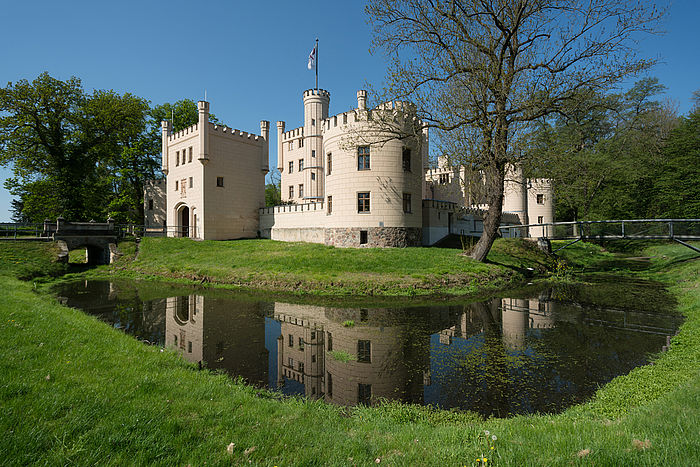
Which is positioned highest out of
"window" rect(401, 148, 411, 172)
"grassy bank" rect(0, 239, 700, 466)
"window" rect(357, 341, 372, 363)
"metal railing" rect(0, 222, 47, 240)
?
"window" rect(401, 148, 411, 172)

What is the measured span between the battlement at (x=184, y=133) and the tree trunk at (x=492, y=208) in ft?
89.4

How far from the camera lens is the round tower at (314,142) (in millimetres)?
41094

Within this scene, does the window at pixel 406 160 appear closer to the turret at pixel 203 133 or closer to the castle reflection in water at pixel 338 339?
the castle reflection in water at pixel 338 339

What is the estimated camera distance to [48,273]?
20188 mm

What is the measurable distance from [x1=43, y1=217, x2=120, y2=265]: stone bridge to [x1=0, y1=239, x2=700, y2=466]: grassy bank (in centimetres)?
2476

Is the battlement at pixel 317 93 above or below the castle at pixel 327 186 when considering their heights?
above

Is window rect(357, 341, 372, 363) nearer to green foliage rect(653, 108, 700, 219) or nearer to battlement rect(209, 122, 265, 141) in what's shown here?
battlement rect(209, 122, 265, 141)

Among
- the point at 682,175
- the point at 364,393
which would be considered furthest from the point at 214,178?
the point at 682,175

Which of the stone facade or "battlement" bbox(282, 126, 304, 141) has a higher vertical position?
"battlement" bbox(282, 126, 304, 141)

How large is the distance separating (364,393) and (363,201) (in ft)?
60.5

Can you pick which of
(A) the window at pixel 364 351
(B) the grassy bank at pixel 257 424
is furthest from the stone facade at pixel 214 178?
(B) the grassy bank at pixel 257 424

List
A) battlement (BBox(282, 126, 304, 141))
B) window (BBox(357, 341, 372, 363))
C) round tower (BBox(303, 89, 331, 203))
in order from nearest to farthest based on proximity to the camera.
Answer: window (BBox(357, 341, 372, 363)) → round tower (BBox(303, 89, 331, 203)) → battlement (BBox(282, 126, 304, 141))

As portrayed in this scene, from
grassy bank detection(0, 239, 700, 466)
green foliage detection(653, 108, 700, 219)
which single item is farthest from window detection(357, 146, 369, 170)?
green foliage detection(653, 108, 700, 219)

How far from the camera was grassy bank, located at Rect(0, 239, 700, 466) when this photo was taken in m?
3.02
